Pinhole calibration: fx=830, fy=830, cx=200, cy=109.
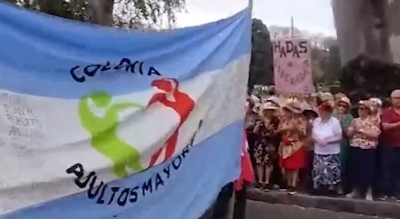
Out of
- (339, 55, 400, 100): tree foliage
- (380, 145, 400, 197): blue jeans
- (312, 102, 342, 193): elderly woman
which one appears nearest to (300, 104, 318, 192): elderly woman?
(312, 102, 342, 193): elderly woman

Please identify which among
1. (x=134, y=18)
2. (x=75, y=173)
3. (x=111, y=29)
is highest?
(x=134, y=18)

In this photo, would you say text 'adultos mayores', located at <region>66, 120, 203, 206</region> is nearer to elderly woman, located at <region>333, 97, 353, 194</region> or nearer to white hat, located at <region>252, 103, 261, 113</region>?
elderly woman, located at <region>333, 97, 353, 194</region>

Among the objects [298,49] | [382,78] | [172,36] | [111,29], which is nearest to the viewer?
[111,29]

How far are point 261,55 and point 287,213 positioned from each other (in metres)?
13.3

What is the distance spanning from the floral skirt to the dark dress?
2.08 ft

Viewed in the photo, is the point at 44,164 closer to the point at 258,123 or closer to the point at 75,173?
the point at 75,173

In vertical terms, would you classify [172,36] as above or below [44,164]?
above

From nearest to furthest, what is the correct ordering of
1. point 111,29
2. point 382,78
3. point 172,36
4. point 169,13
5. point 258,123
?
point 111,29
point 172,36
point 258,123
point 382,78
point 169,13

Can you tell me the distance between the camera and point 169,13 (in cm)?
2267

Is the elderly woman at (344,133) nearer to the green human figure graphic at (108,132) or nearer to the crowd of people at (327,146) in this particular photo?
the crowd of people at (327,146)

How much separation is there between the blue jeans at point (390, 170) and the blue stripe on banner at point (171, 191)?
4366 mm

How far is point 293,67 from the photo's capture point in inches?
395

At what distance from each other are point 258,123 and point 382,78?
12.4 feet

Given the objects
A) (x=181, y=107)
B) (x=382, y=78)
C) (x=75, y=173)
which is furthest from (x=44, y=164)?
(x=382, y=78)
